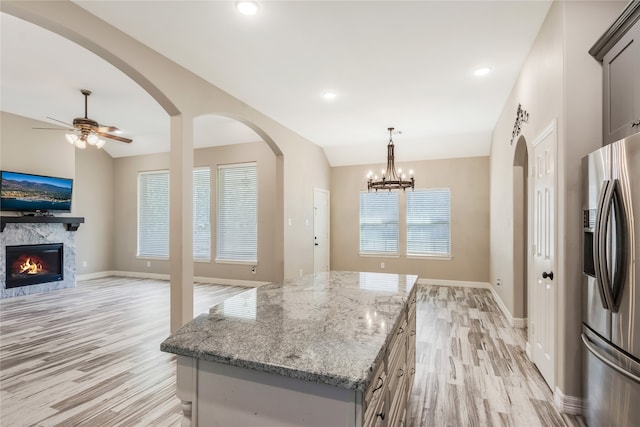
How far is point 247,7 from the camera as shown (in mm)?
2494

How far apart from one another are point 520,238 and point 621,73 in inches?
101

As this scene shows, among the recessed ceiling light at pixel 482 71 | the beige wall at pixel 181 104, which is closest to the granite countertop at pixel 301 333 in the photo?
the beige wall at pixel 181 104

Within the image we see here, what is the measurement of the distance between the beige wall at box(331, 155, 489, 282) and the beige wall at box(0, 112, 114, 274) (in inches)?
237

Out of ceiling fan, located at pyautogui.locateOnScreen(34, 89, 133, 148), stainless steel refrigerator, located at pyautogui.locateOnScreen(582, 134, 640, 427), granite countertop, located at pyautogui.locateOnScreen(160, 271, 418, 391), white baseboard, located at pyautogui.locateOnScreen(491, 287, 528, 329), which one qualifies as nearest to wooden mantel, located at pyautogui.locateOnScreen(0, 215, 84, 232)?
ceiling fan, located at pyautogui.locateOnScreen(34, 89, 133, 148)

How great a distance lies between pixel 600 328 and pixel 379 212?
5681mm

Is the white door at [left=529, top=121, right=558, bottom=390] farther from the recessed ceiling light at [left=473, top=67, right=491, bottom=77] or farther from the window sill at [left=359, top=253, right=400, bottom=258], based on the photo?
the window sill at [left=359, top=253, right=400, bottom=258]

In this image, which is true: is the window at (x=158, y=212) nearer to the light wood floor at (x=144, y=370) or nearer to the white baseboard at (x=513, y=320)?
the light wood floor at (x=144, y=370)

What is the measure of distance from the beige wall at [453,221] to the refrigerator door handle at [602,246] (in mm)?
5082

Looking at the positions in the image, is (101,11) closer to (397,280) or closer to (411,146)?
(397,280)

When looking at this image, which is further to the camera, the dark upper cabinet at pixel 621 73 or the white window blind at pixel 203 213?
the white window blind at pixel 203 213

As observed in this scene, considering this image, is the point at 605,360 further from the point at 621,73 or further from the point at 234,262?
the point at 234,262

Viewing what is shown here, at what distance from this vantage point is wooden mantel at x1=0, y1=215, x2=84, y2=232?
5.57 metres

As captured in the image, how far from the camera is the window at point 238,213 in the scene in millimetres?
6781

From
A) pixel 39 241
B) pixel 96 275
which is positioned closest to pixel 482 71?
pixel 39 241
